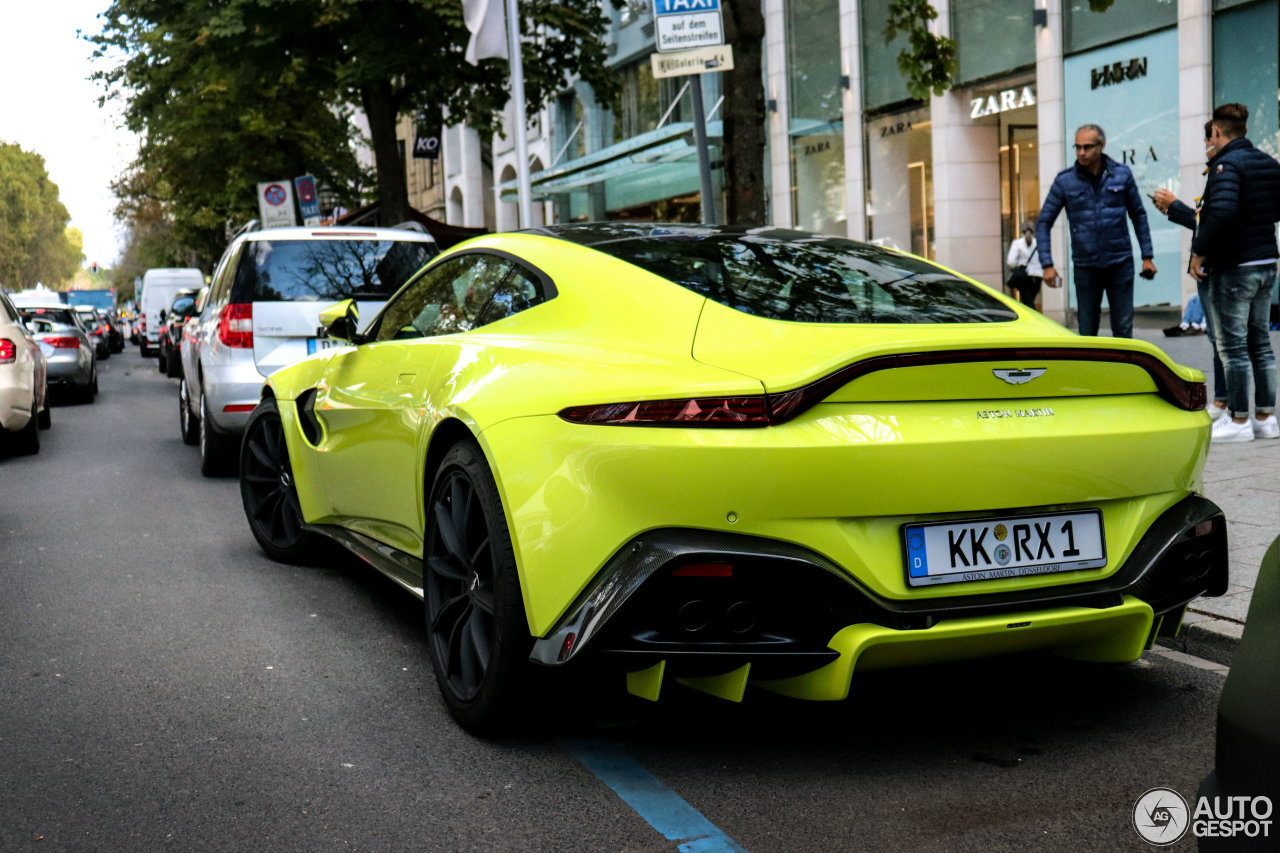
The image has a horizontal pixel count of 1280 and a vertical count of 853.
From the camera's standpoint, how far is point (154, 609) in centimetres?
545

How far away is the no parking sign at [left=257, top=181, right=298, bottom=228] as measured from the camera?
98.8ft

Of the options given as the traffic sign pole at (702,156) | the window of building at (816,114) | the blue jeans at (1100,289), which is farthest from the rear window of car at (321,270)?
the window of building at (816,114)

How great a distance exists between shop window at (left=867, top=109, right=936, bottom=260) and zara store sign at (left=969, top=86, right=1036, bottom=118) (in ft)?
2.61

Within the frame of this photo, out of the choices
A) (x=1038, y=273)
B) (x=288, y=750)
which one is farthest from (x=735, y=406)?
(x=1038, y=273)

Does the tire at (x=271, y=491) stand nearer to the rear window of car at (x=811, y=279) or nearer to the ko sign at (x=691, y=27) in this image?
the rear window of car at (x=811, y=279)

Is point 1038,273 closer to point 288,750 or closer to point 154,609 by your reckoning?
point 154,609

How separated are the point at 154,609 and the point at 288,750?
203 centimetres

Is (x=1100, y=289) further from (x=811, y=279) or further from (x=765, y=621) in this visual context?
(x=765, y=621)

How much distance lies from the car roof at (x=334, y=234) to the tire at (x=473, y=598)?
570 centimetres

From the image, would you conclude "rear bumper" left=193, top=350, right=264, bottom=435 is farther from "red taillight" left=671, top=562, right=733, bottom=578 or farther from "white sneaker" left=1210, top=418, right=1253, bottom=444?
"red taillight" left=671, top=562, right=733, bottom=578

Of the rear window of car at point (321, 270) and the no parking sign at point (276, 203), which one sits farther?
the no parking sign at point (276, 203)

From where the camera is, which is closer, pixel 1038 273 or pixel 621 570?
pixel 621 570

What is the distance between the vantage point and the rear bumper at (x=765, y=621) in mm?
3092

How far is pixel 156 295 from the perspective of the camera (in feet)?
129
